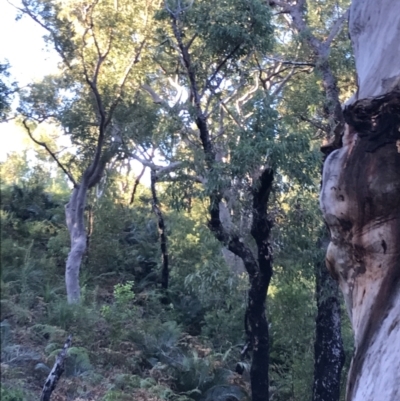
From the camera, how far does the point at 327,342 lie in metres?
11.1

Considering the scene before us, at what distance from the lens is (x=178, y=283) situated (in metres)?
18.7

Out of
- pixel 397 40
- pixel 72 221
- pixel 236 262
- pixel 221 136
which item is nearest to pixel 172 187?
pixel 221 136

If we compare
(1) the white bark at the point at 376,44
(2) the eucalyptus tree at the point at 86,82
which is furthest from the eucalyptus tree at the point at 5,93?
(1) the white bark at the point at 376,44

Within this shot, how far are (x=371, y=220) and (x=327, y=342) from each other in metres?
7.26

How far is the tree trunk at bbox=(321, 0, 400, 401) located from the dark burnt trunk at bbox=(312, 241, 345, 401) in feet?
20.6

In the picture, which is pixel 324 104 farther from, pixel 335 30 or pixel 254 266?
pixel 254 266

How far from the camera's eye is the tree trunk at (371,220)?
3961 millimetres

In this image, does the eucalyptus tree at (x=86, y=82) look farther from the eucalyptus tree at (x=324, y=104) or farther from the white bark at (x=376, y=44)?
the white bark at (x=376, y=44)

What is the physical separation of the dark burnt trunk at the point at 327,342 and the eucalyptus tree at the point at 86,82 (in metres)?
5.80

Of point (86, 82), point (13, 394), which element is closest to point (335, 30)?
point (86, 82)

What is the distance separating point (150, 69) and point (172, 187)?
15.6ft

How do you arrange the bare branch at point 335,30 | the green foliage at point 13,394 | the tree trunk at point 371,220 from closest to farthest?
the tree trunk at point 371,220 → the green foliage at point 13,394 → the bare branch at point 335,30

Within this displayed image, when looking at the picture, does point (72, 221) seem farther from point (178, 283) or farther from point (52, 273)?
point (178, 283)

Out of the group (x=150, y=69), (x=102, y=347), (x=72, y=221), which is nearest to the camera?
(x=102, y=347)
